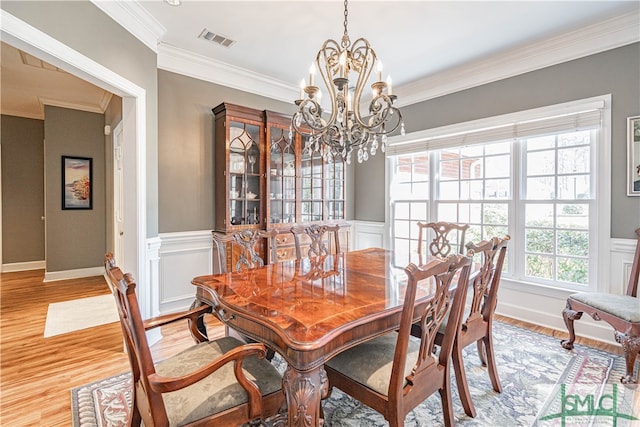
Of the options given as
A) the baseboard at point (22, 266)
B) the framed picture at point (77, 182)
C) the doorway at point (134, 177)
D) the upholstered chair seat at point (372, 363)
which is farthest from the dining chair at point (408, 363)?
the baseboard at point (22, 266)

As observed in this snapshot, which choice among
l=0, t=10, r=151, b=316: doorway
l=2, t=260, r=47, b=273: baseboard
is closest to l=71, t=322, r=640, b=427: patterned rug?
l=0, t=10, r=151, b=316: doorway

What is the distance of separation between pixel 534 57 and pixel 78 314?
226 inches

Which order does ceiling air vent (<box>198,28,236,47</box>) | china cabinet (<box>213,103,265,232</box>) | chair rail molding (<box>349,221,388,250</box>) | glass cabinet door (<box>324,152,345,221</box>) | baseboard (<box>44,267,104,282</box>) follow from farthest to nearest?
baseboard (<box>44,267,104,282</box>) → chair rail molding (<box>349,221,388,250</box>) → glass cabinet door (<box>324,152,345,221</box>) → china cabinet (<box>213,103,265,232</box>) → ceiling air vent (<box>198,28,236,47</box>)

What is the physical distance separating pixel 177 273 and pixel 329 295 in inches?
96.5

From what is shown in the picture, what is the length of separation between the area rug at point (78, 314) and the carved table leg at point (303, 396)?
122 inches

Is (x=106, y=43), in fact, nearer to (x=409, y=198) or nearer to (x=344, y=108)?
(x=344, y=108)

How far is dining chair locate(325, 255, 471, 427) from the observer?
1.30 meters

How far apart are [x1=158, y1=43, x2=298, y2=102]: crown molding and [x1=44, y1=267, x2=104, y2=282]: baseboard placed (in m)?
4.02

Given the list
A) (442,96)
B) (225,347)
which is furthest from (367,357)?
(442,96)

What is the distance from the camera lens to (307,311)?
1461 mm

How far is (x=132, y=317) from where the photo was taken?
3.58 feet

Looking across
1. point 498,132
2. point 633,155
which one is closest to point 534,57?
point 498,132

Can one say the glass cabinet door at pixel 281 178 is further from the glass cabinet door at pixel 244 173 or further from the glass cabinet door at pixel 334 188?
the glass cabinet door at pixel 334 188

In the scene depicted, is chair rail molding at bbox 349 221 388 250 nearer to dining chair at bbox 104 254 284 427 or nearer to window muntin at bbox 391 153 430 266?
window muntin at bbox 391 153 430 266
